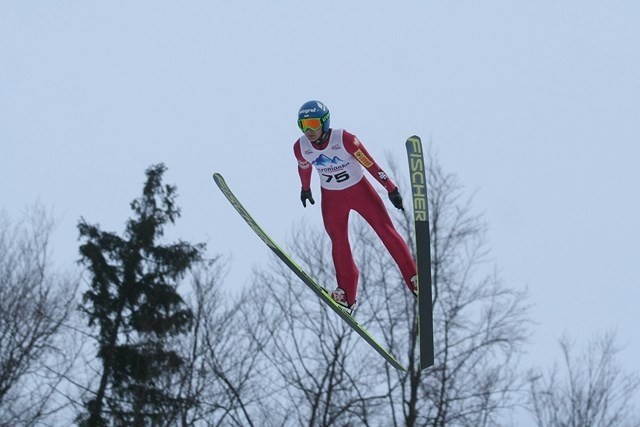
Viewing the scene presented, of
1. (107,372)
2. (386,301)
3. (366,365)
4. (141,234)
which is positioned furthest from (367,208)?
(141,234)

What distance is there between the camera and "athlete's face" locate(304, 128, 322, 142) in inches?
318

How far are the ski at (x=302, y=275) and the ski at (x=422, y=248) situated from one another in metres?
0.56

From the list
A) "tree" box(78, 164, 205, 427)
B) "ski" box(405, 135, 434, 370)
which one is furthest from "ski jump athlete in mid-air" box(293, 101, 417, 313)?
"tree" box(78, 164, 205, 427)

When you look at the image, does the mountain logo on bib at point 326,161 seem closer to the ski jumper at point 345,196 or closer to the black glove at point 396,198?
the ski jumper at point 345,196

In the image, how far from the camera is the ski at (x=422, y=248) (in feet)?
25.7

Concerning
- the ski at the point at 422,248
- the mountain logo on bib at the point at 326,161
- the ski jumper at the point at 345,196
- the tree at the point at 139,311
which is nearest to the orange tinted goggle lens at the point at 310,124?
the ski jumper at the point at 345,196

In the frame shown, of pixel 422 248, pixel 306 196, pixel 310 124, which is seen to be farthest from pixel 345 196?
pixel 422 248

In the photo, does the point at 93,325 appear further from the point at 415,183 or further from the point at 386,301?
the point at 415,183

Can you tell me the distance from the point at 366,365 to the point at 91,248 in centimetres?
767

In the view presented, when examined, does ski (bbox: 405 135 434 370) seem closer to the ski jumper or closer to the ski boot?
the ski jumper

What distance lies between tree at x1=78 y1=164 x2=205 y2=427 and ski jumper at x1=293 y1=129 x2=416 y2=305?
10204 mm

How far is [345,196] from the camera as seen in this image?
28.1ft

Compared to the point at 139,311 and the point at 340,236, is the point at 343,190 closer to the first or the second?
the point at 340,236

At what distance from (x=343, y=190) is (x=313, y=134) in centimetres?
68
